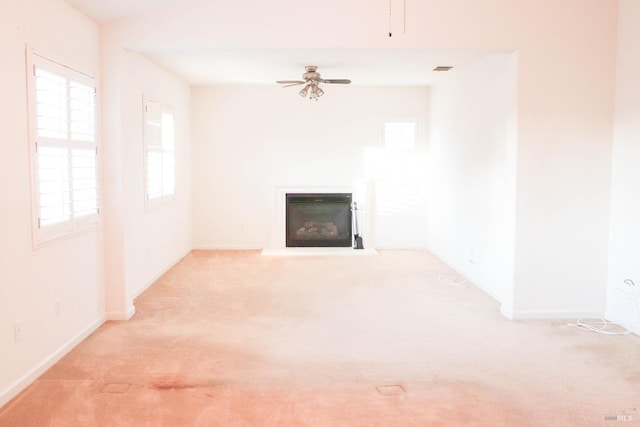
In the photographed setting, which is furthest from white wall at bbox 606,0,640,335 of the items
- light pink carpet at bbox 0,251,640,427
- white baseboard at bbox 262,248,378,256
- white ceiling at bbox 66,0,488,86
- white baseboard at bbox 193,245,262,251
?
white baseboard at bbox 193,245,262,251

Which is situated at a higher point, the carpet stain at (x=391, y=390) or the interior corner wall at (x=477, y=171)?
the interior corner wall at (x=477, y=171)

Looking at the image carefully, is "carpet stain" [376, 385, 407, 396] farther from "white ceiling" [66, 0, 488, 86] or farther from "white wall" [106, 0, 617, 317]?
"white ceiling" [66, 0, 488, 86]

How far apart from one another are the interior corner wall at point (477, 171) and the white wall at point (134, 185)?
10.9ft

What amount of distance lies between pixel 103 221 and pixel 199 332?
125 cm

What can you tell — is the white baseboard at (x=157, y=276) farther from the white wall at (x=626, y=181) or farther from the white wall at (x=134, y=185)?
the white wall at (x=626, y=181)

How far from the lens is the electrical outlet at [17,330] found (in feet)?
10.2

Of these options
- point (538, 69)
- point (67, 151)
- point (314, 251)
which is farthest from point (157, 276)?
point (538, 69)

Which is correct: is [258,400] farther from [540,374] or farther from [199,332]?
[540,374]

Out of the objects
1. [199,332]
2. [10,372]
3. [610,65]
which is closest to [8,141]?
[10,372]

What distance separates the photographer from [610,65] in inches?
173

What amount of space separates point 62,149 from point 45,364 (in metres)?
1.44

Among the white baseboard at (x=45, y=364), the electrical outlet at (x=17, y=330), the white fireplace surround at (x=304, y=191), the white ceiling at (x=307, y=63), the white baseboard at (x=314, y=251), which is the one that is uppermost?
the white ceiling at (x=307, y=63)

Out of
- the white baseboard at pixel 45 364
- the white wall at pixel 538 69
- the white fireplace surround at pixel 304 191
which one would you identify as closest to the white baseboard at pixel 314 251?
the white fireplace surround at pixel 304 191

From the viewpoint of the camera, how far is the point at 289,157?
7.87 meters
